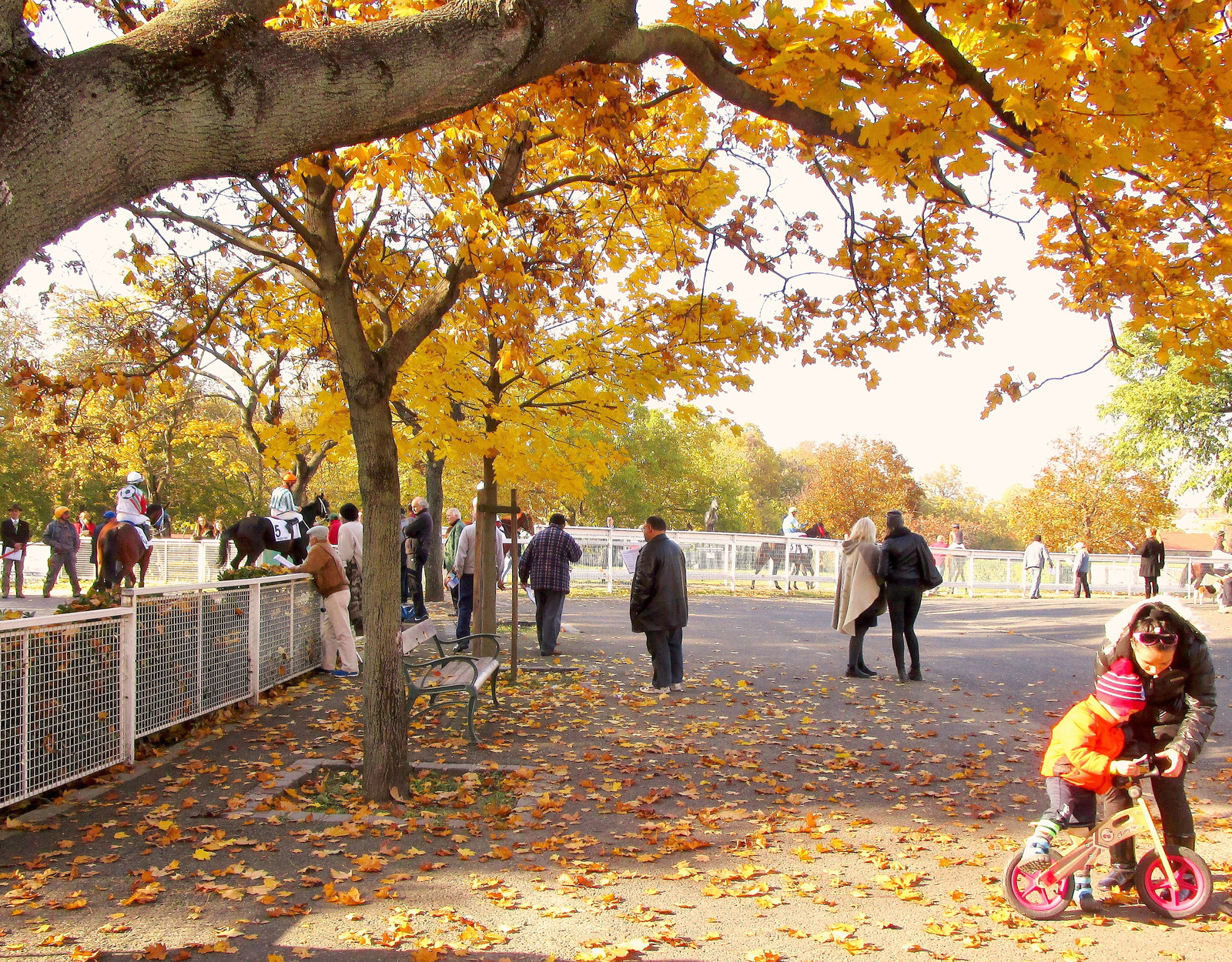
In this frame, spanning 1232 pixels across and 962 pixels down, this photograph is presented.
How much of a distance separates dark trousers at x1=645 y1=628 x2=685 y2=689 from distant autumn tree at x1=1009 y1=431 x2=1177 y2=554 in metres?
47.0

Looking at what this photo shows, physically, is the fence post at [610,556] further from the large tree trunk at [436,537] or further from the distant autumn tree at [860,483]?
the distant autumn tree at [860,483]

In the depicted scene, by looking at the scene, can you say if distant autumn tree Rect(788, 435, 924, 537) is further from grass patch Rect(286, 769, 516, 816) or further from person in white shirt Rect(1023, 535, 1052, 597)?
grass patch Rect(286, 769, 516, 816)

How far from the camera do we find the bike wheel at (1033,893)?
4.36 m

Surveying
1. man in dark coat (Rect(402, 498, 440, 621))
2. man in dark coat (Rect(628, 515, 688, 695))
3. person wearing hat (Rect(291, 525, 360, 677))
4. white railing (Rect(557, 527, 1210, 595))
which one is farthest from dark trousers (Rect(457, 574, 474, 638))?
white railing (Rect(557, 527, 1210, 595))

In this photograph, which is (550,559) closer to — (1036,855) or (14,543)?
(1036,855)

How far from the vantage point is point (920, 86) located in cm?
507

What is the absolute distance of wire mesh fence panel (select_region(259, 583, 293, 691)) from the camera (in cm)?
971

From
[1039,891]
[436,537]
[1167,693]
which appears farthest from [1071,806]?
[436,537]

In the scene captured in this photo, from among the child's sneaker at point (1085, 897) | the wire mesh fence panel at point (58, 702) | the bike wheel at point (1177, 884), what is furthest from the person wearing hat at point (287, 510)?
the bike wheel at point (1177, 884)

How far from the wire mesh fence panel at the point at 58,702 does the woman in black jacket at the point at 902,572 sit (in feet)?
25.4

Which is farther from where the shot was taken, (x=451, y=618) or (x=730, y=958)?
(x=451, y=618)

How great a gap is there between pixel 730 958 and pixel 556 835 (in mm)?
1917

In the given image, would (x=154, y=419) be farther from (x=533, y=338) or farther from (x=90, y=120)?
(x=90, y=120)

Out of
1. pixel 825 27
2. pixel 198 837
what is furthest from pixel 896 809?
pixel 825 27
